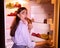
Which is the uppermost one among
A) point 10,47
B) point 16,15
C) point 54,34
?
point 16,15

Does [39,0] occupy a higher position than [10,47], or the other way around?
[39,0]

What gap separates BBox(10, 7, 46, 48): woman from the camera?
1.35 meters

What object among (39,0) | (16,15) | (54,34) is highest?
(39,0)

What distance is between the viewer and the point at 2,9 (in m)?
1.33

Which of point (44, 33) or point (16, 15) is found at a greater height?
point (16, 15)

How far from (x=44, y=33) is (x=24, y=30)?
19 centimetres

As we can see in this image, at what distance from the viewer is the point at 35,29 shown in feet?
4.52

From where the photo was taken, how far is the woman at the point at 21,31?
135 centimetres

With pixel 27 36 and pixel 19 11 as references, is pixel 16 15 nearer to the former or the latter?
pixel 19 11

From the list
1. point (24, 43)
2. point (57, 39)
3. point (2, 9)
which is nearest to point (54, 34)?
point (57, 39)

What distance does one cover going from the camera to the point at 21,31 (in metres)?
1.35

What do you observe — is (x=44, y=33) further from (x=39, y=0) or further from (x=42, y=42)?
(x=39, y=0)

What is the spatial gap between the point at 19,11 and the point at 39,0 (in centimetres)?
21

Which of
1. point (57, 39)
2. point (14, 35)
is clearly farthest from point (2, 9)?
point (57, 39)
